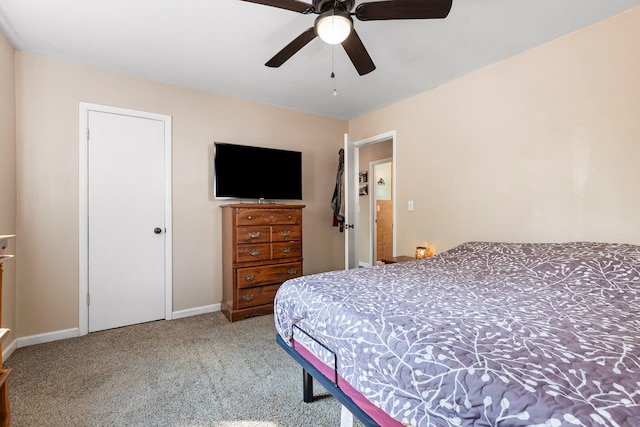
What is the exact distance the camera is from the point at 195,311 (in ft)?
10.5

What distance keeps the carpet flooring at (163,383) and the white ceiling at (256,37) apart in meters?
2.44

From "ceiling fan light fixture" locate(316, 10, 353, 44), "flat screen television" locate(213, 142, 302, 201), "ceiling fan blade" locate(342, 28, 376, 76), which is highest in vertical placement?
"ceiling fan blade" locate(342, 28, 376, 76)

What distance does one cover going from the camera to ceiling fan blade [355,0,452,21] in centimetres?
149

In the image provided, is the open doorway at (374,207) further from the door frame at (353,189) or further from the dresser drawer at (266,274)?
the dresser drawer at (266,274)

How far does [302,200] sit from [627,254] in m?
3.01

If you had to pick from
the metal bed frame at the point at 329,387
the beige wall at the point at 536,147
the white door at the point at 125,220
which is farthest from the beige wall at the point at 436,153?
the metal bed frame at the point at 329,387

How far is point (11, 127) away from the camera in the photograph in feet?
7.64

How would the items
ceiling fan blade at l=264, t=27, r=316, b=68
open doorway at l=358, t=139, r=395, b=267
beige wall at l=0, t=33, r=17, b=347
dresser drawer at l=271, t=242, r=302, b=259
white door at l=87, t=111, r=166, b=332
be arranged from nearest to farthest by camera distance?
ceiling fan blade at l=264, t=27, r=316, b=68
beige wall at l=0, t=33, r=17, b=347
white door at l=87, t=111, r=166, b=332
dresser drawer at l=271, t=242, r=302, b=259
open doorway at l=358, t=139, r=395, b=267

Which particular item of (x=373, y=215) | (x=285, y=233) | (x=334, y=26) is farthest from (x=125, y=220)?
(x=373, y=215)

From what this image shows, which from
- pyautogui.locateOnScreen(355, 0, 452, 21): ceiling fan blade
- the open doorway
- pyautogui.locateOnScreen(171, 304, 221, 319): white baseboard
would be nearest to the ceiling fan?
pyautogui.locateOnScreen(355, 0, 452, 21): ceiling fan blade

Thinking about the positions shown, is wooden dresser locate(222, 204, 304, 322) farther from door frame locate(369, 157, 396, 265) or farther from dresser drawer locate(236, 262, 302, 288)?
door frame locate(369, 157, 396, 265)

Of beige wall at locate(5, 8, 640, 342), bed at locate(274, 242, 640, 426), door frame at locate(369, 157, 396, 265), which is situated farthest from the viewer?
door frame at locate(369, 157, 396, 265)

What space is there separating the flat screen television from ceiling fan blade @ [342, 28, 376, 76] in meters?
1.67

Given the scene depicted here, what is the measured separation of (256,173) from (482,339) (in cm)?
292
